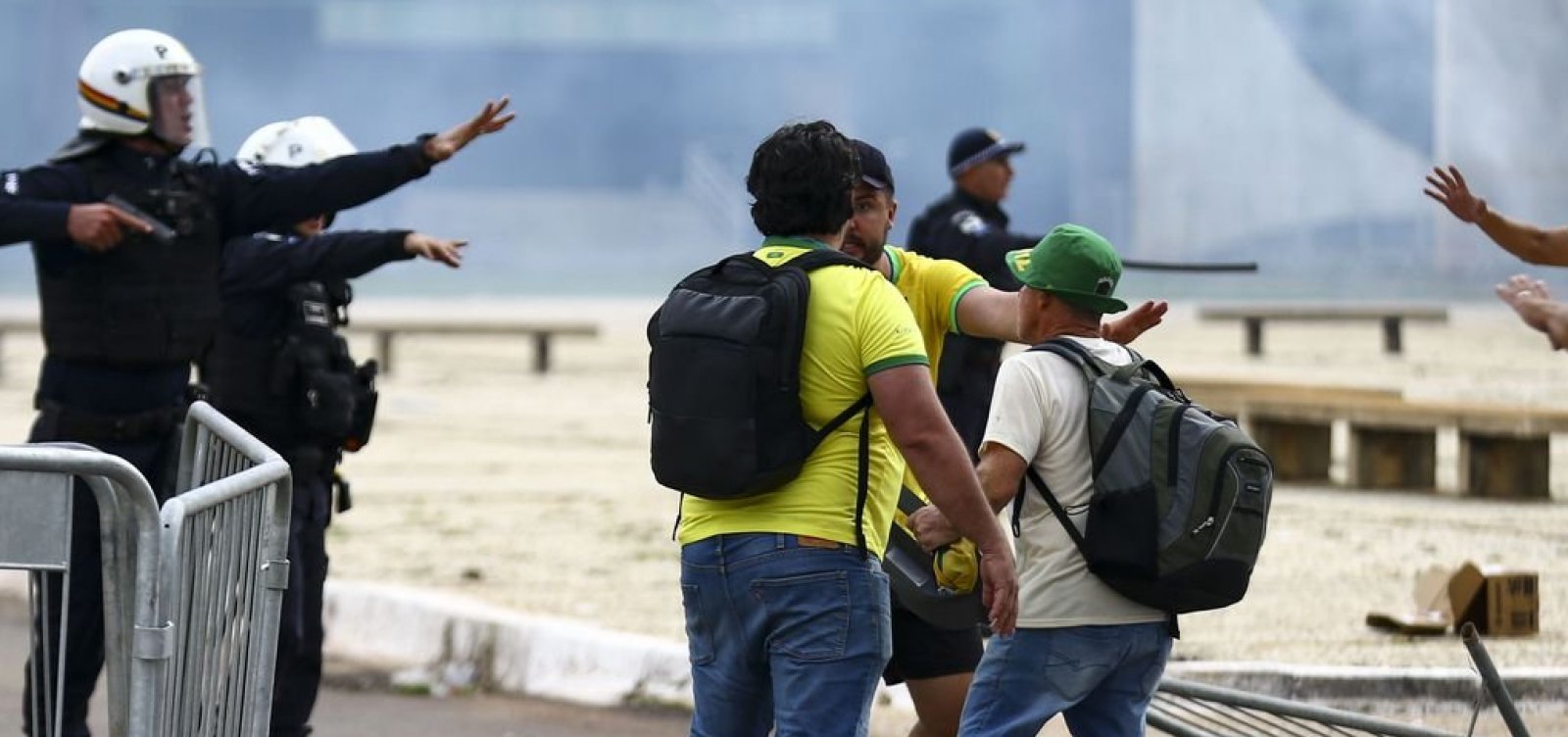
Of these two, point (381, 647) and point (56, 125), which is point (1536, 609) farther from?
point (56, 125)

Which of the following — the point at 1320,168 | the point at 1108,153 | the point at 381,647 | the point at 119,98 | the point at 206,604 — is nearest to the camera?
the point at 206,604

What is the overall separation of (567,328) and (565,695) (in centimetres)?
1685

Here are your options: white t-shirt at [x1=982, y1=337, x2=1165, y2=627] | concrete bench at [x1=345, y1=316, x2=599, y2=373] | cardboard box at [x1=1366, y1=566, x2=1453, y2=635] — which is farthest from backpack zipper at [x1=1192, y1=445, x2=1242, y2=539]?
concrete bench at [x1=345, y1=316, x2=599, y2=373]

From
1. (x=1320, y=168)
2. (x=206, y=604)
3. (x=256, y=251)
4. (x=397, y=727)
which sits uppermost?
(x=1320, y=168)

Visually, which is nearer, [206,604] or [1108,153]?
[206,604]

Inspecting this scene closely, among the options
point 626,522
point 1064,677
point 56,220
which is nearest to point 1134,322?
point 1064,677

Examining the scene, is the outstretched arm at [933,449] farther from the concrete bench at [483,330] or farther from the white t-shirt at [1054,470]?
the concrete bench at [483,330]

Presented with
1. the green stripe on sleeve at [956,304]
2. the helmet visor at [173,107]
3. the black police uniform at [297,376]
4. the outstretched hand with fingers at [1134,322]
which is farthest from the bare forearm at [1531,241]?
the helmet visor at [173,107]

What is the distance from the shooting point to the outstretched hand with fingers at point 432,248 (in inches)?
240

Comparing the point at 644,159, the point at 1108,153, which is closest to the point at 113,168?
the point at 1108,153

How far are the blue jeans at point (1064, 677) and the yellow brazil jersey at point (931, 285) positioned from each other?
858 millimetres

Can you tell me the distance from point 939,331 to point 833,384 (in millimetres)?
1071

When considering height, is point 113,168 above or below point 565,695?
above

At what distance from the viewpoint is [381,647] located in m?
8.71
